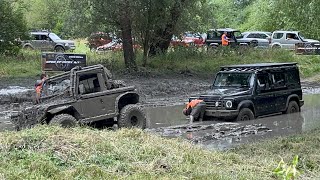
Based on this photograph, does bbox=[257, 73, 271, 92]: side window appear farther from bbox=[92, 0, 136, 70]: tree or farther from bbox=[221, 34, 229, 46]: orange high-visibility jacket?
bbox=[221, 34, 229, 46]: orange high-visibility jacket

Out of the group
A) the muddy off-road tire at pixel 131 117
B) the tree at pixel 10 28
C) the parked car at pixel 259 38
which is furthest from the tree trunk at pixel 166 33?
→ the muddy off-road tire at pixel 131 117

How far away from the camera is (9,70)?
27172 millimetres

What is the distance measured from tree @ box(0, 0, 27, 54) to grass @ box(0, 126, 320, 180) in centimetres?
2176

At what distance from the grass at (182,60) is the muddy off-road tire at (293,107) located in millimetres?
11528

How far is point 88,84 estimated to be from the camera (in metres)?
14.5

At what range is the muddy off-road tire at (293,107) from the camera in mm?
18516

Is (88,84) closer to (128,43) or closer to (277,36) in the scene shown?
(128,43)

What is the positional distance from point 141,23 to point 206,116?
12.5 metres

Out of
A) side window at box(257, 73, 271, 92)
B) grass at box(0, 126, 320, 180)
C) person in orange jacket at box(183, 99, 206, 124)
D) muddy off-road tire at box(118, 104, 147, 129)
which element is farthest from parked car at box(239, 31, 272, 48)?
grass at box(0, 126, 320, 180)

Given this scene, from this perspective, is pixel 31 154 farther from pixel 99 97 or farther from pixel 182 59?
pixel 182 59

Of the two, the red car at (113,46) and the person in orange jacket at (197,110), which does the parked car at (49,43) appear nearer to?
the red car at (113,46)

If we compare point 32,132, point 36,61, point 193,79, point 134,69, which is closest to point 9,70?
point 36,61

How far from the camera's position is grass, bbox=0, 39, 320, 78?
92.9 ft

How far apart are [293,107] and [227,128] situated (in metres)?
4.65
